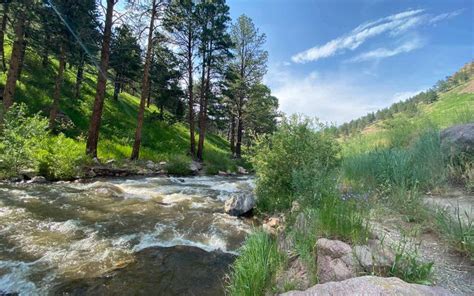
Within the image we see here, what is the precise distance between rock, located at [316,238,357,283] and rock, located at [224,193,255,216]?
4.34 m

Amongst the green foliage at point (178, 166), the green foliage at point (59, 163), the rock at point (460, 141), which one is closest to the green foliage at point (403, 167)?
the rock at point (460, 141)

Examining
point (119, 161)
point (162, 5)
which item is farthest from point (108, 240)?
point (162, 5)

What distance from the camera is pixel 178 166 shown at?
46.9 ft

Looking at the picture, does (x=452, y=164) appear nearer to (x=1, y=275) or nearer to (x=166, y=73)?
(x=1, y=275)

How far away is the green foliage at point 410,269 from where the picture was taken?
7.43 feet

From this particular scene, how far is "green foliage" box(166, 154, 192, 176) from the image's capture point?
1411 cm

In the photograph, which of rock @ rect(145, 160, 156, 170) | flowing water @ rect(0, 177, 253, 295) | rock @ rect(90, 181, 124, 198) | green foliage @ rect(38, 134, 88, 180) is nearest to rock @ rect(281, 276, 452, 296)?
flowing water @ rect(0, 177, 253, 295)

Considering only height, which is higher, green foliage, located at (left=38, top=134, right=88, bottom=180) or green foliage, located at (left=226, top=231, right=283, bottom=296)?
green foliage, located at (left=38, top=134, right=88, bottom=180)

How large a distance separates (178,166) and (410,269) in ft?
42.3

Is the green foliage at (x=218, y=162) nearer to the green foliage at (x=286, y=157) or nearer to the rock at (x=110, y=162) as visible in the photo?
the rock at (x=110, y=162)

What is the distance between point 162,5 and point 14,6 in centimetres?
674

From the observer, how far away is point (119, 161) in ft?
42.5

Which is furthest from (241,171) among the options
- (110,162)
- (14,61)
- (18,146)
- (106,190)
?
(14,61)

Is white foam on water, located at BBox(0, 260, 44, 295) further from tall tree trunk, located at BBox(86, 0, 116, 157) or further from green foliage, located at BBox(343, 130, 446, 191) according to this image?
tall tree trunk, located at BBox(86, 0, 116, 157)
